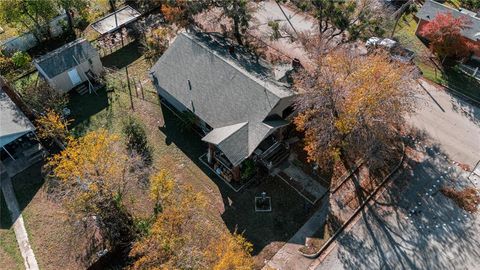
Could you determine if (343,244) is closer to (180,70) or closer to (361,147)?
(361,147)

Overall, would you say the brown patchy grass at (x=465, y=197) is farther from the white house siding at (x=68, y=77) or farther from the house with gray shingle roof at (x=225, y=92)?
the white house siding at (x=68, y=77)

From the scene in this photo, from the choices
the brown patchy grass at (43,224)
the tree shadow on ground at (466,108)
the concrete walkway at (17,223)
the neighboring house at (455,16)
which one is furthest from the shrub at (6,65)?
the tree shadow on ground at (466,108)

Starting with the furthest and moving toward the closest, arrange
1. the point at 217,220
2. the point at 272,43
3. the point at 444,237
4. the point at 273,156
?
the point at 272,43 → the point at 273,156 → the point at 217,220 → the point at 444,237

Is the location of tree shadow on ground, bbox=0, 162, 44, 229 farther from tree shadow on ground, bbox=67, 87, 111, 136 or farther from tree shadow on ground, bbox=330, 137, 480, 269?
tree shadow on ground, bbox=330, 137, 480, 269

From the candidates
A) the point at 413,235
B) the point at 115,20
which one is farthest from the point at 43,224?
the point at 413,235

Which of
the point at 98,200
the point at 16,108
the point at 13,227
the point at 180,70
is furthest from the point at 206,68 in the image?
the point at 13,227

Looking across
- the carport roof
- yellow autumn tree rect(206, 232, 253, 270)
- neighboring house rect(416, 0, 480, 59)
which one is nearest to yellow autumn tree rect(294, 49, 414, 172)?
yellow autumn tree rect(206, 232, 253, 270)
